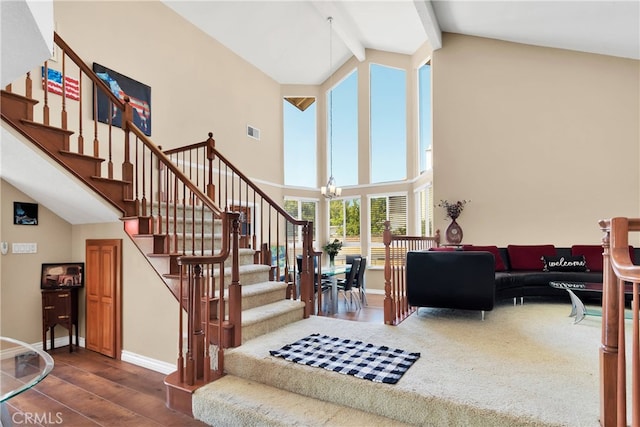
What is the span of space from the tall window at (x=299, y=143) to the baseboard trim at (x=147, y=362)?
5309 millimetres

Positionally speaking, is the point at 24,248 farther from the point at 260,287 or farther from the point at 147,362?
the point at 260,287

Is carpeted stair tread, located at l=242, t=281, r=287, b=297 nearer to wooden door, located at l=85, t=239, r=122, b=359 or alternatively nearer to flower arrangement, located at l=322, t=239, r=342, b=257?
wooden door, located at l=85, t=239, r=122, b=359

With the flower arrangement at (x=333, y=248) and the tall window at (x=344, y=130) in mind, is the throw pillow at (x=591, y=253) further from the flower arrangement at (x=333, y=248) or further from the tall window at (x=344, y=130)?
the tall window at (x=344, y=130)


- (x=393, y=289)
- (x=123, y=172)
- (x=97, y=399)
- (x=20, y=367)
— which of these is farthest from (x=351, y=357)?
(x=123, y=172)

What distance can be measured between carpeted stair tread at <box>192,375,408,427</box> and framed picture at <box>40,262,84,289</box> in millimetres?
2932

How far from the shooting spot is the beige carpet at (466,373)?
184 centimetres

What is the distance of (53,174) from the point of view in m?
3.16

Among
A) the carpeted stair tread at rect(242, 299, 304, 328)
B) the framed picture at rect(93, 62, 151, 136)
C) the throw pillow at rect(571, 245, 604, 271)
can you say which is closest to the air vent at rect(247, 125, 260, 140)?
the framed picture at rect(93, 62, 151, 136)

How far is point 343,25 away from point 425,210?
13.4 ft

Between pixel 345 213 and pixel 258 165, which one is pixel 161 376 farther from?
pixel 345 213

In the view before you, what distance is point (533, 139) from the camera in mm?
5570

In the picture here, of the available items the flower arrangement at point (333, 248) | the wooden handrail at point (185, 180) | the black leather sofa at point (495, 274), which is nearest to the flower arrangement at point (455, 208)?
the black leather sofa at point (495, 274)

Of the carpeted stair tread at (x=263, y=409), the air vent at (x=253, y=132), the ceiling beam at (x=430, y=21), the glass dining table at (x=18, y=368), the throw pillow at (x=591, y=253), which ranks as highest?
the ceiling beam at (x=430, y=21)

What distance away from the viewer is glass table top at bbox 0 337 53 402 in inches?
62.4
